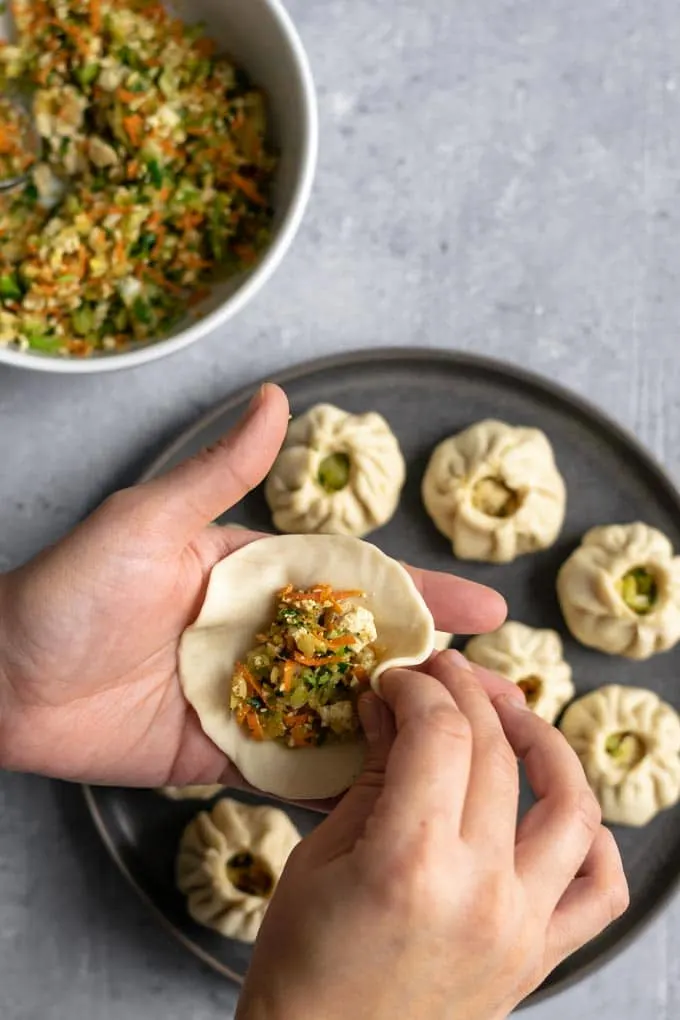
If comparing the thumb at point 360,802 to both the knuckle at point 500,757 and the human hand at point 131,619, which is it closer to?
the knuckle at point 500,757

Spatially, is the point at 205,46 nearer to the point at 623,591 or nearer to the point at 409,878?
the point at 623,591

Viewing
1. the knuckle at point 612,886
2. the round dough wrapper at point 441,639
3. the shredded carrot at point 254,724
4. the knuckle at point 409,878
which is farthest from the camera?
the round dough wrapper at point 441,639

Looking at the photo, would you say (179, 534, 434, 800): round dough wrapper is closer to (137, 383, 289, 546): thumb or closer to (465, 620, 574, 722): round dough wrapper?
(137, 383, 289, 546): thumb

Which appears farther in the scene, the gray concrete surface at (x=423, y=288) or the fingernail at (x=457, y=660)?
the gray concrete surface at (x=423, y=288)

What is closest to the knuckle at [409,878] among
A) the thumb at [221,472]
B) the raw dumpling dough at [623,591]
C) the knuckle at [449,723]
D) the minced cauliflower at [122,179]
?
the knuckle at [449,723]

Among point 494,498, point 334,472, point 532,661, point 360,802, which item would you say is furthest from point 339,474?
point 360,802

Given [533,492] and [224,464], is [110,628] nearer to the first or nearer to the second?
[224,464]

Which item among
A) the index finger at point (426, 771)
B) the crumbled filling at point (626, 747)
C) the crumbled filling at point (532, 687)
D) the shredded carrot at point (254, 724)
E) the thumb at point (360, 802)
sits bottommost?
the crumbled filling at point (626, 747)
